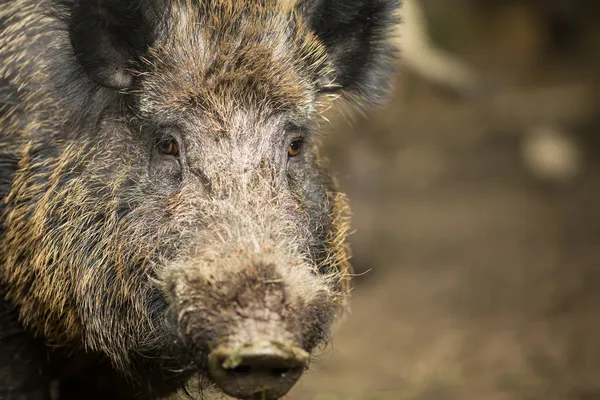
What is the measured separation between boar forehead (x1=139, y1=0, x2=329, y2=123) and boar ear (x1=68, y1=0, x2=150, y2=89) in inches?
4.1

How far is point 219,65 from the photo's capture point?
14.9 ft

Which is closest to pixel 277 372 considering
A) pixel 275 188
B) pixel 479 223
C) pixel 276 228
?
pixel 276 228

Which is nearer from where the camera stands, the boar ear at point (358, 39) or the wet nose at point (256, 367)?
the wet nose at point (256, 367)

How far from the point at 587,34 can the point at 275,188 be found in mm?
12942

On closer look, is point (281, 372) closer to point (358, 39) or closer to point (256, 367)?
point (256, 367)

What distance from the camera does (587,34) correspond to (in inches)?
627

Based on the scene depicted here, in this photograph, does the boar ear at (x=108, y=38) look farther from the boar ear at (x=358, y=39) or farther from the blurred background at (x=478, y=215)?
the blurred background at (x=478, y=215)

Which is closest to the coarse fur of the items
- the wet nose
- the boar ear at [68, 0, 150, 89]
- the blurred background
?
the boar ear at [68, 0, 150, 89]

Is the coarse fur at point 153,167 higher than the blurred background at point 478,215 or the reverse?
higher

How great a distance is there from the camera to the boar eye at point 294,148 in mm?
4762

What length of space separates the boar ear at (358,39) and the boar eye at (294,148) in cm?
40

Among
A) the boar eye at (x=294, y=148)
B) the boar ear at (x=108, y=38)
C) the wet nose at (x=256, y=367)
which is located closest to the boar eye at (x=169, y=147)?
the boar ear at (x=108, y=38)

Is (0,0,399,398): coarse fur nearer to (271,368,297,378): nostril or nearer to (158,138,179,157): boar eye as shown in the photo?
(158,138,179,157): boar eye

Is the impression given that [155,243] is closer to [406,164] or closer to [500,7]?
[406,164]
